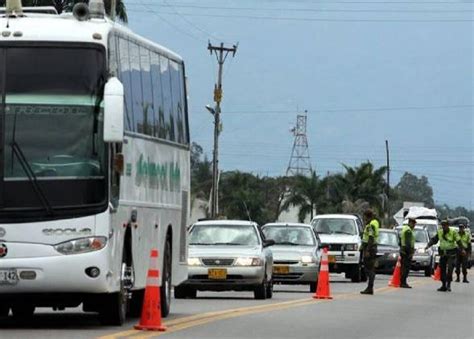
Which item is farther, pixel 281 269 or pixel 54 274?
pixel 281 269

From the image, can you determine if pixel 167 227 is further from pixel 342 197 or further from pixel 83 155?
pixel 342 197

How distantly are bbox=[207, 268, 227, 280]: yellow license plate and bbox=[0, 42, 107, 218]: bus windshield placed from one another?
37.0 ft

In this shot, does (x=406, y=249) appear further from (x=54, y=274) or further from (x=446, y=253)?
(x=54, y=274)

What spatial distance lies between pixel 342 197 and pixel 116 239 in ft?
285

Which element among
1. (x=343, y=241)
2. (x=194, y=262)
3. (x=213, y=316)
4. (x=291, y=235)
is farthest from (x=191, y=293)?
(x=343, y=241)

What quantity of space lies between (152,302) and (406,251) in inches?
845

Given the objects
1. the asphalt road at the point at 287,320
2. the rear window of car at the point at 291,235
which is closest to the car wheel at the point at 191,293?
the asphalt road at the point at 287,320

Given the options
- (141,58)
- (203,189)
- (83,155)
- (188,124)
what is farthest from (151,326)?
(203,189)

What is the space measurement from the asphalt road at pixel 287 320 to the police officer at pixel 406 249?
610 centimetres

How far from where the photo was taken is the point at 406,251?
3781 centimetres

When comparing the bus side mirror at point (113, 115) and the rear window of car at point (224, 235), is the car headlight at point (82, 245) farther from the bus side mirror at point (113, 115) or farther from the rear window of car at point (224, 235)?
the rear window of car at point (224, 235)

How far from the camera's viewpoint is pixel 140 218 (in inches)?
724

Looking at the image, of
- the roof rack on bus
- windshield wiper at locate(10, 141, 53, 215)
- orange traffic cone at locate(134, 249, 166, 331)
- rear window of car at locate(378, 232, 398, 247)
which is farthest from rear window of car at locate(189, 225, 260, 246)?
rear window of car at locate(378, 232, 398, 247)

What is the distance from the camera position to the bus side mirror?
51.9 ft
